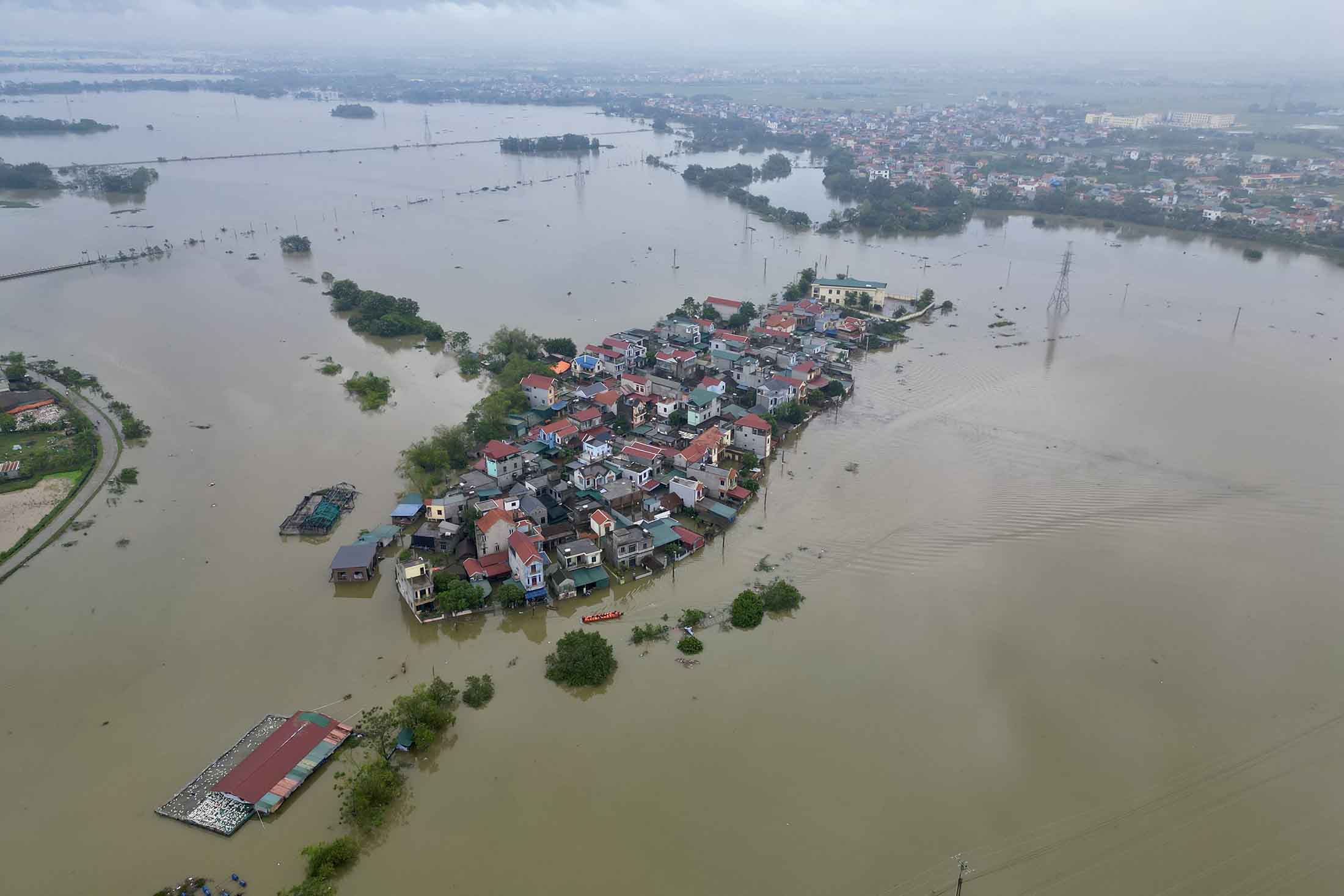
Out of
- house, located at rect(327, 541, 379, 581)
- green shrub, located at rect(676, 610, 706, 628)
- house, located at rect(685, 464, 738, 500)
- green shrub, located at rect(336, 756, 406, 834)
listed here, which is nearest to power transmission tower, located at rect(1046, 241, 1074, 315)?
house, located at rect(685, 464, 738, 500)

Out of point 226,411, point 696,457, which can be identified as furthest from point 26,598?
point 696,457

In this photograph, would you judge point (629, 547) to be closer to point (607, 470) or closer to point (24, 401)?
point (607, 470)

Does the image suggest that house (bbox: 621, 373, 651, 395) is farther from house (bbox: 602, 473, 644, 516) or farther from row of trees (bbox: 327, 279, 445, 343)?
row of trees (bbox: 327, 279, 445, 343)

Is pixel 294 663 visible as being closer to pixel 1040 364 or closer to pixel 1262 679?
pixel 1262 679

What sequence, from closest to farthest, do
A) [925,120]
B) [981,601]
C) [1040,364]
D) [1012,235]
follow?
[981,601], [1040,364], [1012,235], [925,120]

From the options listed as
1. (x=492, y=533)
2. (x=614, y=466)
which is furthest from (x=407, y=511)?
(x=614, y=466)

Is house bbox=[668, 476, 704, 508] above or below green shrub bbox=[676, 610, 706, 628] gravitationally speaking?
above

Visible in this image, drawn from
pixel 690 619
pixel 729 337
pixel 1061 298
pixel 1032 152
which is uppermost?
pixel 1032 152
